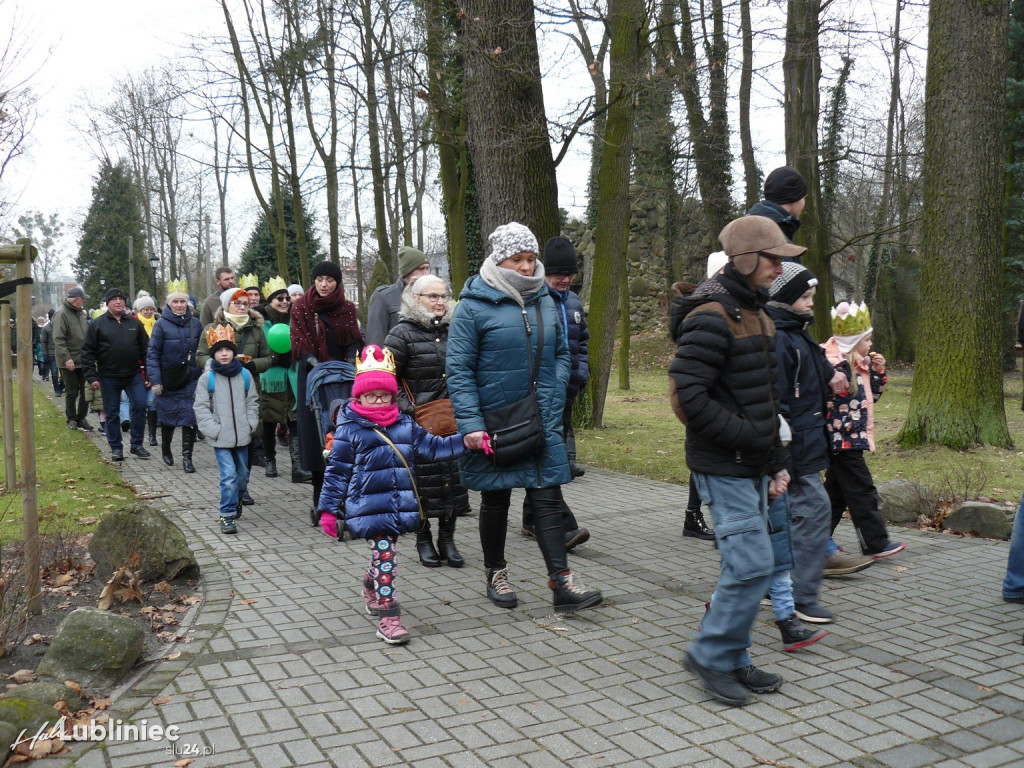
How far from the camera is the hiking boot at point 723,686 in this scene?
4.24m

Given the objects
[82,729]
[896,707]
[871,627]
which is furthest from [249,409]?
[896,707]

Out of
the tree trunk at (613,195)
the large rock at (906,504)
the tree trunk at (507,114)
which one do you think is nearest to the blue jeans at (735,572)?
the large rock at (906,504)

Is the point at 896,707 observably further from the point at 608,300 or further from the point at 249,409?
the point at 608,300

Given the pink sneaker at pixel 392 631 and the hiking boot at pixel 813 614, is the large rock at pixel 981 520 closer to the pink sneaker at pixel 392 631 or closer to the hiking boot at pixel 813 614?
the hiking boot at pixel 813 614

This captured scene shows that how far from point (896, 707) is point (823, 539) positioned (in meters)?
1.19

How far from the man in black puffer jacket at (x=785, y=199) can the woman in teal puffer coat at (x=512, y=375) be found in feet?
4.63

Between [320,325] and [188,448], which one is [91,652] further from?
[188,448]

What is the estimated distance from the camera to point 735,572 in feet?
13.9

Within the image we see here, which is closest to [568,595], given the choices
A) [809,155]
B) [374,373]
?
[374,373]

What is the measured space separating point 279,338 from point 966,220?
7.24 m

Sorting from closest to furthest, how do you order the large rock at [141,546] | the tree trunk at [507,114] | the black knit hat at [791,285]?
the black knit hat at [791,285]
the large rock at [141,546]
the tree trunk at [507,114]

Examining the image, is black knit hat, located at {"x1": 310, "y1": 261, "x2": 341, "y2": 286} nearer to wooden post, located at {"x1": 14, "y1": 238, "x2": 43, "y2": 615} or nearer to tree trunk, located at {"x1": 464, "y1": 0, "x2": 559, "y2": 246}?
wooden post, located at {"x1": 14, "y1": 238, "x2": 43, "y2": 615}

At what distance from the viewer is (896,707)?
4191mm

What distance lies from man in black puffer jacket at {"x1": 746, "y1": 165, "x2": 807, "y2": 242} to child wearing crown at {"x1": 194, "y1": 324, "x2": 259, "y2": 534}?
15.9 ft
